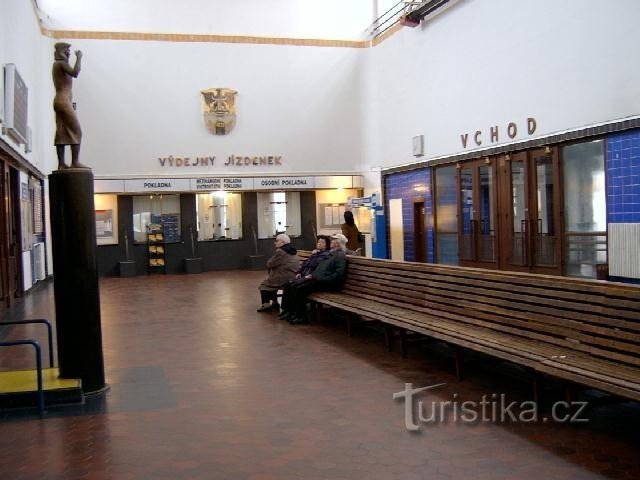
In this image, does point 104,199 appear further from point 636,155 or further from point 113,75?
point 636,155

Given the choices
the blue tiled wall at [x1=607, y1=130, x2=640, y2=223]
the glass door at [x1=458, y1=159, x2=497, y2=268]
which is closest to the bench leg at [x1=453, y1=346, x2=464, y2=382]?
the blue tiled wall at [x1=607, y1=130, x2=640, y2=223]

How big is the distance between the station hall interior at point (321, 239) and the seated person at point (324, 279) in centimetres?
6

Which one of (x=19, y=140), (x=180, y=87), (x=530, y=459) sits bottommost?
(x=530, y=459)

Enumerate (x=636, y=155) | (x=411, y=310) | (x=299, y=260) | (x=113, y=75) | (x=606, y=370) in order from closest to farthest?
(x=606, y=370), (x=411, y=310), (x=636, y=155), (x=299, y=260), (x=113, y=75)

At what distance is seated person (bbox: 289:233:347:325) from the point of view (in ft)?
33.6

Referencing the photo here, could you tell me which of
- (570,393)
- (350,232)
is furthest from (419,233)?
(570,393)

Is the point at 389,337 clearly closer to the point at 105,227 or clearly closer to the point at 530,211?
the point at 530,211

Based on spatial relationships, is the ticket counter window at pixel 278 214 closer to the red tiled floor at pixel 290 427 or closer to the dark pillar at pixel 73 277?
the red tiled floor at pixel 290 427

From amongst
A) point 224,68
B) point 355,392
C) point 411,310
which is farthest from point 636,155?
point 224,68

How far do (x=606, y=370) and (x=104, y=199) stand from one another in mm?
19209

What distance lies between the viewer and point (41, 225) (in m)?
19.1

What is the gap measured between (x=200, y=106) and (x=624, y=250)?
1427 cm

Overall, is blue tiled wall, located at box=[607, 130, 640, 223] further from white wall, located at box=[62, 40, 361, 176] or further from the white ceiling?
white wall, located at box=[62, 40, 361, 176]

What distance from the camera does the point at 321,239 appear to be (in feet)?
36.2
